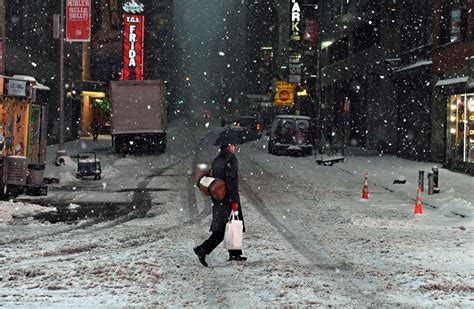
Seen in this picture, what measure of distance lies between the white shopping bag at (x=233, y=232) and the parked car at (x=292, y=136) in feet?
82.5

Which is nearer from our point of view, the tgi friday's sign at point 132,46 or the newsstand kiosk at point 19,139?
the newsstand kiosk at point 19,139

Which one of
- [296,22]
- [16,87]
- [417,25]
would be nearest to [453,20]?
[417,25]

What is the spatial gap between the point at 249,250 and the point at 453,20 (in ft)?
66.0

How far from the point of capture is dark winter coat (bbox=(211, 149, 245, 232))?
8.18 metres

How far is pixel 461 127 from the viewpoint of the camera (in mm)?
24156

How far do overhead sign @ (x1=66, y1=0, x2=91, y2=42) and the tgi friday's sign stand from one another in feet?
69.6

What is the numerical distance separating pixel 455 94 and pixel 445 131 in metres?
1.70

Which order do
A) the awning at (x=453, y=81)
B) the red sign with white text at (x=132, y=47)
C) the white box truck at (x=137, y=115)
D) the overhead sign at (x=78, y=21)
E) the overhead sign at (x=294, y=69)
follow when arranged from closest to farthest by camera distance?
the awning at (x=453, y=81), the overhead sign at (x=78, y=21), the white box truck at (x=137, y=115), the red sign with white text at (x=132, y=47), the overhead sign at (x=294, y=69)

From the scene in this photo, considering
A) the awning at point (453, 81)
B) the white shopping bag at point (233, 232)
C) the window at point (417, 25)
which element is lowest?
the white shopping bag at point (233, 232)

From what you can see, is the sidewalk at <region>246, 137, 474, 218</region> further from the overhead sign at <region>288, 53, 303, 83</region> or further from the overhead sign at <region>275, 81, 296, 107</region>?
the overhead sign at <region>275, 81, 296, 107</region>

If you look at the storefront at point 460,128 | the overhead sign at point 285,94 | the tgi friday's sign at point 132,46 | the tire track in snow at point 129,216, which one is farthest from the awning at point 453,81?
the overhead sign at point 285,94

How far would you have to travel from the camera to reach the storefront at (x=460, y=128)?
76.7 ft

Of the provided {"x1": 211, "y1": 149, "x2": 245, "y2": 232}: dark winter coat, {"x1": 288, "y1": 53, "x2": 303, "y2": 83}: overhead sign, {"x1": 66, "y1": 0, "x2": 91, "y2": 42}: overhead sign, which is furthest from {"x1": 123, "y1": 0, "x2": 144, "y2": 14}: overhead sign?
{"x1": 211, "y1": 149, "x2": 245, "y2": 232}: dark winter coat

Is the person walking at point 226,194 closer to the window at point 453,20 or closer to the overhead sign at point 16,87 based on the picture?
the overhead sign at point 16,87
